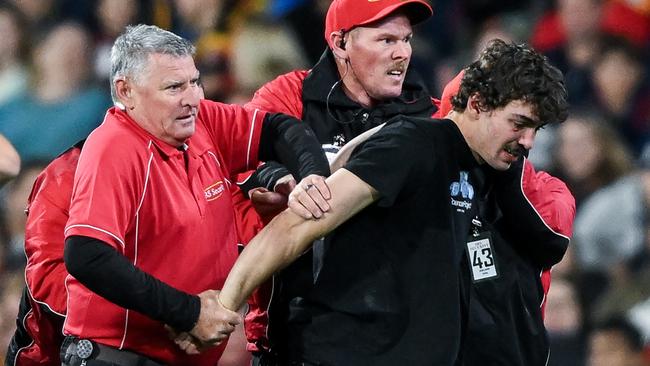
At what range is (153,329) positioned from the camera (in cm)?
285

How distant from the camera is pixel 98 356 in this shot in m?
2.82

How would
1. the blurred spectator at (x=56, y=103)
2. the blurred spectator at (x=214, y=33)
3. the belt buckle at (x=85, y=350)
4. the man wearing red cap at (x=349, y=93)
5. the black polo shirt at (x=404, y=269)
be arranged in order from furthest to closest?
the blurred spectator at (x=56, y=103) → the blurred spectator at (x=214, y=33) → the man wearing red cap at (x=349, y=93) → the belt buckle at (x=85, y=350) → the black polo shirt at (x=404, y=269)

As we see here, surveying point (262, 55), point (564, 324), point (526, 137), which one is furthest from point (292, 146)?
point (262, 55)

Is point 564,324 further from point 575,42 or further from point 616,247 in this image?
point 575,42

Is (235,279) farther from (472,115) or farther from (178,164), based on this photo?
(472,115)

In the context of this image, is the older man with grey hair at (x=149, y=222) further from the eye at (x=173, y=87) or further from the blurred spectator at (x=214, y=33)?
the blurred spectator at (x=214, y=33)

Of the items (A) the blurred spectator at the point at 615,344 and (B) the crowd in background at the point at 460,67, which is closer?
(A) the blurred spectator at the point at 615,344

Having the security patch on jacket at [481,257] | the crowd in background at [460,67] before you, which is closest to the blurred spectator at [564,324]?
the crowd in background at [460,67]

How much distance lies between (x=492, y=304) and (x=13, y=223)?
11.5 feet

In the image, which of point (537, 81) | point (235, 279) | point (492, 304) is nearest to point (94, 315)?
point (235, 279)

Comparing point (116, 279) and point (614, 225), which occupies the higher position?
point (116, 279)

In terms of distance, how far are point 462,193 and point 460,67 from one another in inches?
113

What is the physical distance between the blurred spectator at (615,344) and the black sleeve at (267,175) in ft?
7.51

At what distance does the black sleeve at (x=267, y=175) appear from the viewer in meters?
3.04
